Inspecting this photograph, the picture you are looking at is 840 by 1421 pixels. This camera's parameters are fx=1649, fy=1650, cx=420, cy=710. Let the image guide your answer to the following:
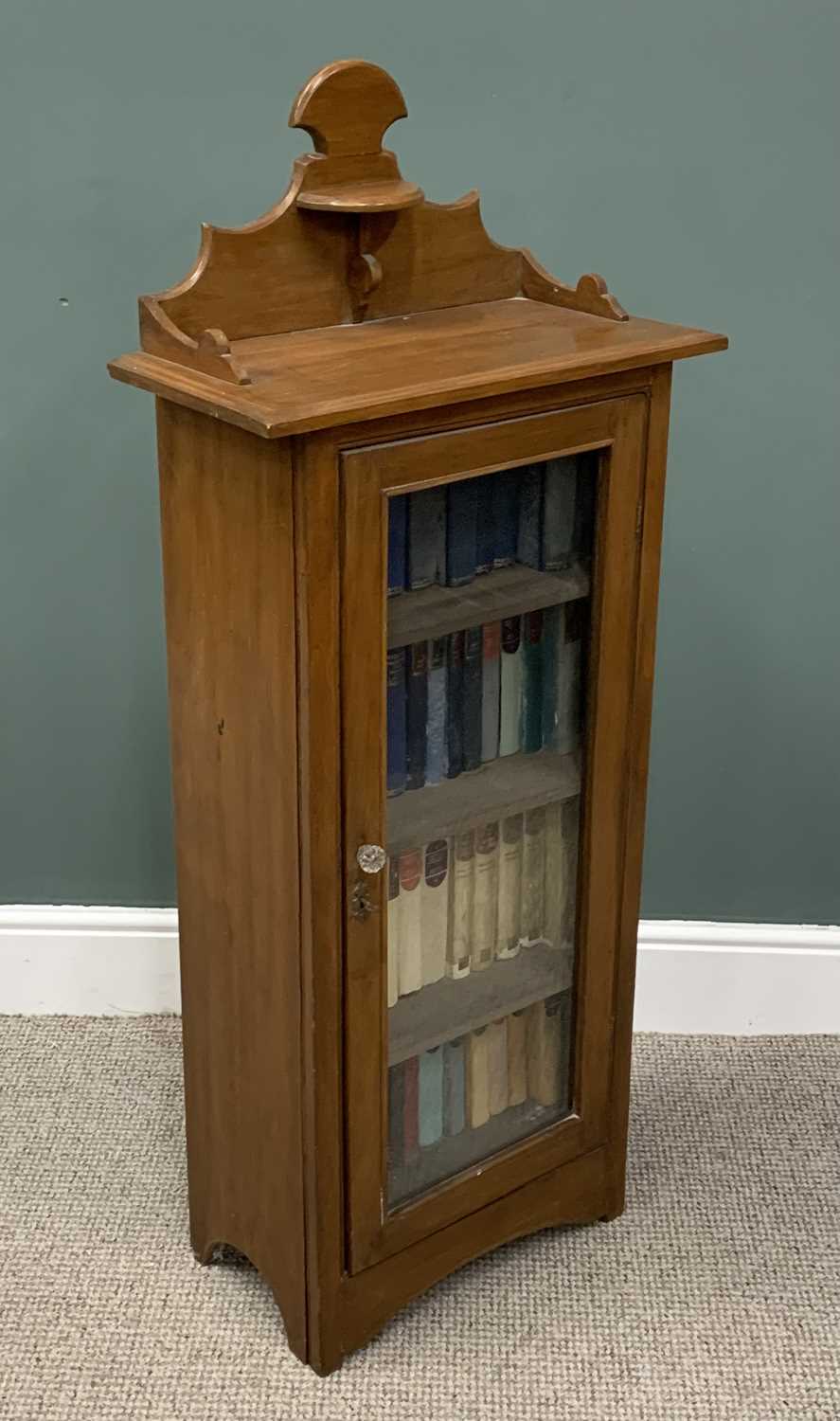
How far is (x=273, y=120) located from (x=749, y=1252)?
1502 mm

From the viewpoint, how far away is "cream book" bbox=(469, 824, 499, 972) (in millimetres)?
1832

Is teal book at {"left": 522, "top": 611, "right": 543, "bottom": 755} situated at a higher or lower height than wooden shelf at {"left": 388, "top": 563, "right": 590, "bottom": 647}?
lower

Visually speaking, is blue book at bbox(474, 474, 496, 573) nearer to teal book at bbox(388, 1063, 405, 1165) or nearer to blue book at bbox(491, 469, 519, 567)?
blue book at bbox(491, 469, 519, 567)

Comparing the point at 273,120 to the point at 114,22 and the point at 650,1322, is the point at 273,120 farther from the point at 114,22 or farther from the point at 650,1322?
the point at 650,1322

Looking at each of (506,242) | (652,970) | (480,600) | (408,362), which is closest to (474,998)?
(480,600)

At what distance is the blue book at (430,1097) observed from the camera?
6.07ft

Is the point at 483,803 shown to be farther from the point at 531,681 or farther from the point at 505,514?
the point at 505,514

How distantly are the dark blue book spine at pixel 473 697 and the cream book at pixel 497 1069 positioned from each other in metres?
0.34

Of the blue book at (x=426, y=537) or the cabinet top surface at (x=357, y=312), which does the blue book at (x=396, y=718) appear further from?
the cabinet top surface at (x=357, y=312)

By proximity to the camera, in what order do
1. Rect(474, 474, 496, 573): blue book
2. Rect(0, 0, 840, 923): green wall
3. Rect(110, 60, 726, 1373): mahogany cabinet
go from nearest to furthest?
Rect(110, 60, 726, 1373): mahogany cabinet < Rect(474, 474, 496, 573): blue book < Rect(0, 0, 840, 923): green wall

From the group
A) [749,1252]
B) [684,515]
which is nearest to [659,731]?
[684,515]

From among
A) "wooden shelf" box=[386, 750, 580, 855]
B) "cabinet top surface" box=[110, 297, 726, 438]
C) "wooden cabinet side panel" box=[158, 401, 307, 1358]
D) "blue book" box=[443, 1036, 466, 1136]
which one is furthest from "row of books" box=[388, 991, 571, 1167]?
"cabinet top surface" box=[110, 297, 726, 438]

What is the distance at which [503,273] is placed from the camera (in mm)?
1836

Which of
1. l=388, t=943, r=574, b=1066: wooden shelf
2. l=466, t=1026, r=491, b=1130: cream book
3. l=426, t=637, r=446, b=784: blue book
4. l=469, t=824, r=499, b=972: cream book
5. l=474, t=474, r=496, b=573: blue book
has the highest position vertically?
l=474, t=474, r=496, b=573: blue book
